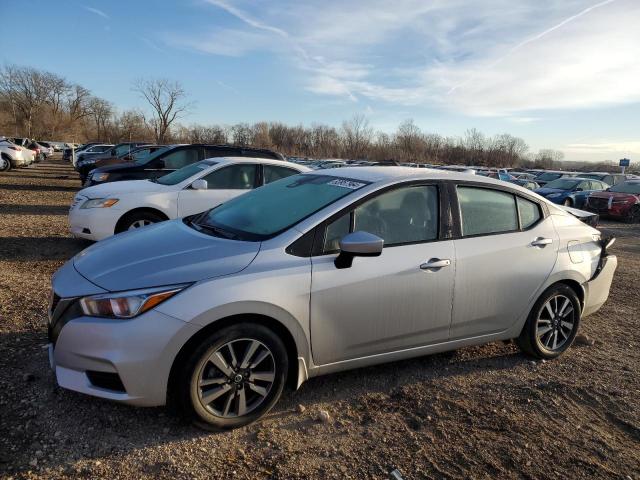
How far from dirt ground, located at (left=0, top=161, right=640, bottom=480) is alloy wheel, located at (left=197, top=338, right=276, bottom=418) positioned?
17 cm

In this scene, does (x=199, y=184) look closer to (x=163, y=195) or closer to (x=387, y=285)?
(x=163, y=195)

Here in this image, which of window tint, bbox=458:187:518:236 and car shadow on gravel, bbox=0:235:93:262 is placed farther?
car shadow on gravel, bbox=0:235:93:262

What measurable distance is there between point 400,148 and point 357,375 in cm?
8301

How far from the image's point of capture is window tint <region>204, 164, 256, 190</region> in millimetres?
8141

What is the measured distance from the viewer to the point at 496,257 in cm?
391

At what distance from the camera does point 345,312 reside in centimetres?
327

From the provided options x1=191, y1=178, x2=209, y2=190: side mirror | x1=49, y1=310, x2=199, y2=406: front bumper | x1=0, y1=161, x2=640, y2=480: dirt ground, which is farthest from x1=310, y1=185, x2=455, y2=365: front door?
x1=191, y1=178, x2=209, y2=190: side mirror

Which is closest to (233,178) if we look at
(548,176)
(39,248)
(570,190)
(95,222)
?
(95,222)

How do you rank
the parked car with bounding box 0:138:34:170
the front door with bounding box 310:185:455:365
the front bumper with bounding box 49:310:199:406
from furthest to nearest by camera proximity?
the parked car with bounding box 0:138:34:170 → the front door with bounding box 310:185:455:365 → the front bumper with bounding box 49:310:199:406

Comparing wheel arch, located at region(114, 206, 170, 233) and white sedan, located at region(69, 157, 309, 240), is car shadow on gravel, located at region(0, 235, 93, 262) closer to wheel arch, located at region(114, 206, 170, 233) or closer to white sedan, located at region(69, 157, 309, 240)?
white sedan, located at region(69, 157, 309, 240)

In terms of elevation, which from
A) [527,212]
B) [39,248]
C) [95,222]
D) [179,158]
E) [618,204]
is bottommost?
[39,248]

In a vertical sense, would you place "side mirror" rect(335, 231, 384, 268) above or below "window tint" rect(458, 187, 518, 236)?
below

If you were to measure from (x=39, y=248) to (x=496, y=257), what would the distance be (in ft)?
22.4

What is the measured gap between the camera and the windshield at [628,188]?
1852 cm
